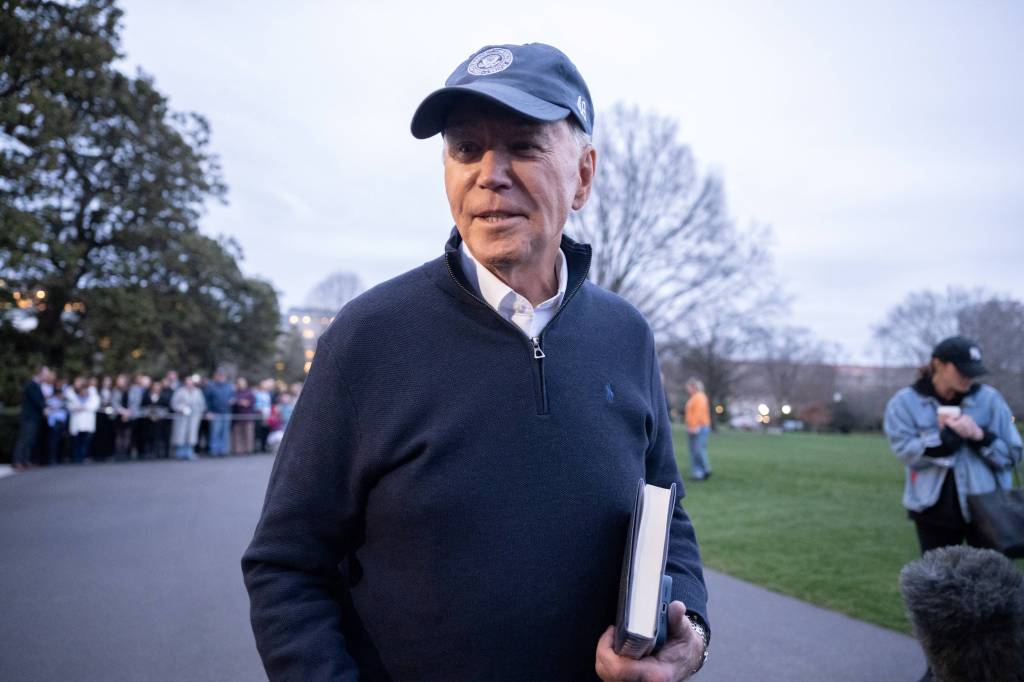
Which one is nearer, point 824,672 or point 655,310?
point 824,672

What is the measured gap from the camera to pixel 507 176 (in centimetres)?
167

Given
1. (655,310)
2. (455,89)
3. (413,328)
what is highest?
(655,310)

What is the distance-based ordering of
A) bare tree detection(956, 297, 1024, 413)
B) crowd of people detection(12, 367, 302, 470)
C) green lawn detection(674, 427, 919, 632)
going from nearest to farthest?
1. green lawn detection(674, 427, 919, 632)
2. crowd of people detection(12, 367, 302, 470)
3. bare tree detection(956, 297, 1024, 413)

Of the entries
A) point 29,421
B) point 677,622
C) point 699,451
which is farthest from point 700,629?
point 29,421

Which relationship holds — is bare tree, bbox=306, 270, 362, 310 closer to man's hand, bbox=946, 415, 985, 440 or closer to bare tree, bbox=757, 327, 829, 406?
bare tree, bbox=757, 327, 829, 406

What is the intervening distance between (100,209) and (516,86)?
27.6m

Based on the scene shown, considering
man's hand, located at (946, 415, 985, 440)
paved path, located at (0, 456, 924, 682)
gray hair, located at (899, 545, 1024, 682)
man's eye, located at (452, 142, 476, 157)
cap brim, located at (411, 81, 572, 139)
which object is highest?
cap brim, located at (411, 81, 572, 139)

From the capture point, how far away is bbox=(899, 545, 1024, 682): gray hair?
3008 mm

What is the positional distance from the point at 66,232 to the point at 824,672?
26935 millimetres

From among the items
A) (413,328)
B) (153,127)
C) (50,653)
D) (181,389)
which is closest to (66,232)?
(153,127)

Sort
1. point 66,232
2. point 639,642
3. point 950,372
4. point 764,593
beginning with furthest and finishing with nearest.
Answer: point 66,232
point 764,593
point 950,372
point 639,642

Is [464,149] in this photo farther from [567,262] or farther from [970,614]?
[970,614]

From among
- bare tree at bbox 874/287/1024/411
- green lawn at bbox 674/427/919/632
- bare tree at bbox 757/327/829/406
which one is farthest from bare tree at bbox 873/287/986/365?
green lawn at bbox 674/427/919/632

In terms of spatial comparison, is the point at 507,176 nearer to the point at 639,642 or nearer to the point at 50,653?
the point at 639,642
